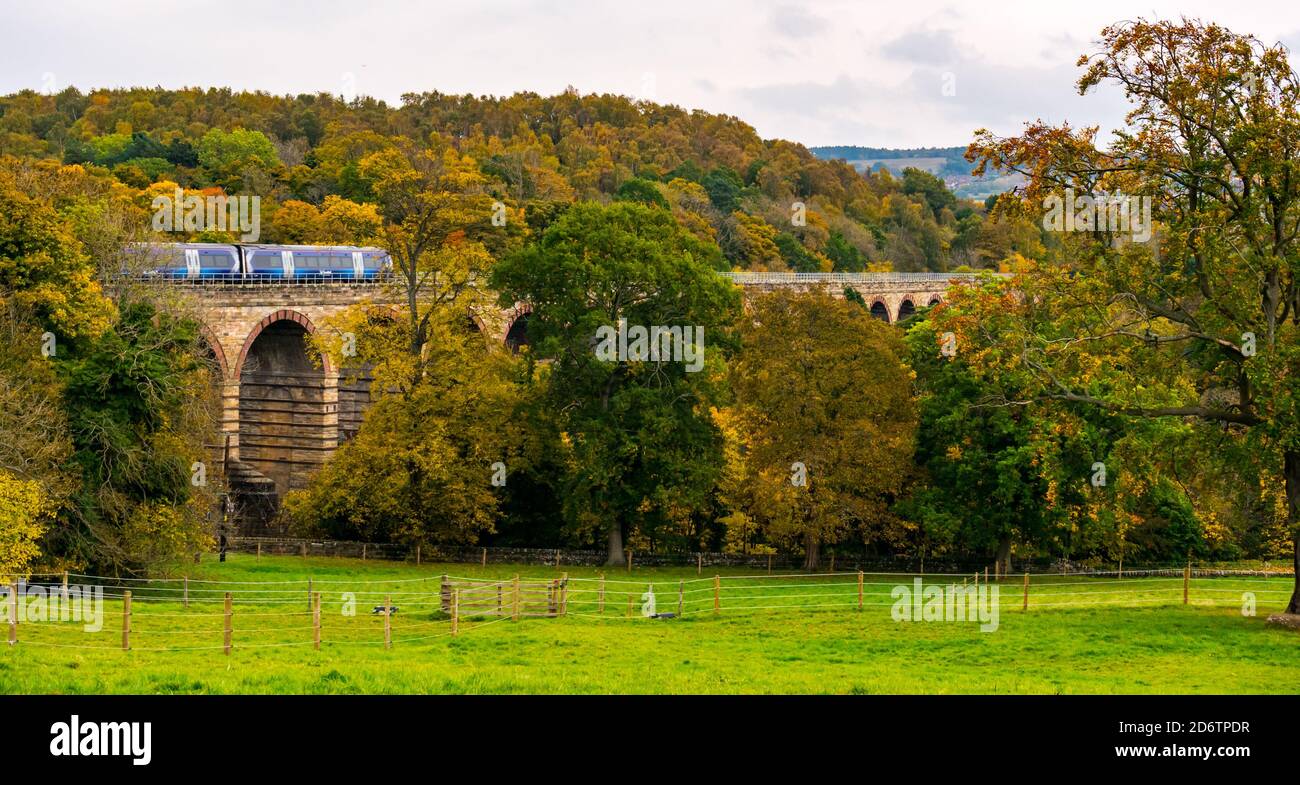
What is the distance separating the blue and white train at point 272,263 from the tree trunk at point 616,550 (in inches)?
618

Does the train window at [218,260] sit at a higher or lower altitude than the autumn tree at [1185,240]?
higher

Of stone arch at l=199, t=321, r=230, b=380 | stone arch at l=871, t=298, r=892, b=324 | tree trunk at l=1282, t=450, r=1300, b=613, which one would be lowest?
tree trunk at l=1282, t=450, r=1300, b=613

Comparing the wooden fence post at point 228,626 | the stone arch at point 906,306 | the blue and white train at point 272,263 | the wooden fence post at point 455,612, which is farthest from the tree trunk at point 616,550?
the stone arch at point 906,306

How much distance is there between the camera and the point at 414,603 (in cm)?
3269

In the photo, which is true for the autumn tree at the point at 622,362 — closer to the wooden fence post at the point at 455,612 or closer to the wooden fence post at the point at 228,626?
the wooden fence post at the point at 455,612

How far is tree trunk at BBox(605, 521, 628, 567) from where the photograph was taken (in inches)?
1837

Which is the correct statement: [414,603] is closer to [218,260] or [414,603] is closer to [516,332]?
[218,260]

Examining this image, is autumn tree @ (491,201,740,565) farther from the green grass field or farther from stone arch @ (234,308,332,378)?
stone arch @ (234,308,332,378)

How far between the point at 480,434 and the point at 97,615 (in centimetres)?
2062

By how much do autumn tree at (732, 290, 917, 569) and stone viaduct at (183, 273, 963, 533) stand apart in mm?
14115

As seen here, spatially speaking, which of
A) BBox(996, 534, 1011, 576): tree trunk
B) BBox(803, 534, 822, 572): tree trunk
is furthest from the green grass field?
BBox(803, 534, 822, 572): tree trunk

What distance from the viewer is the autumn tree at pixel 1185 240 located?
27.5 meters
